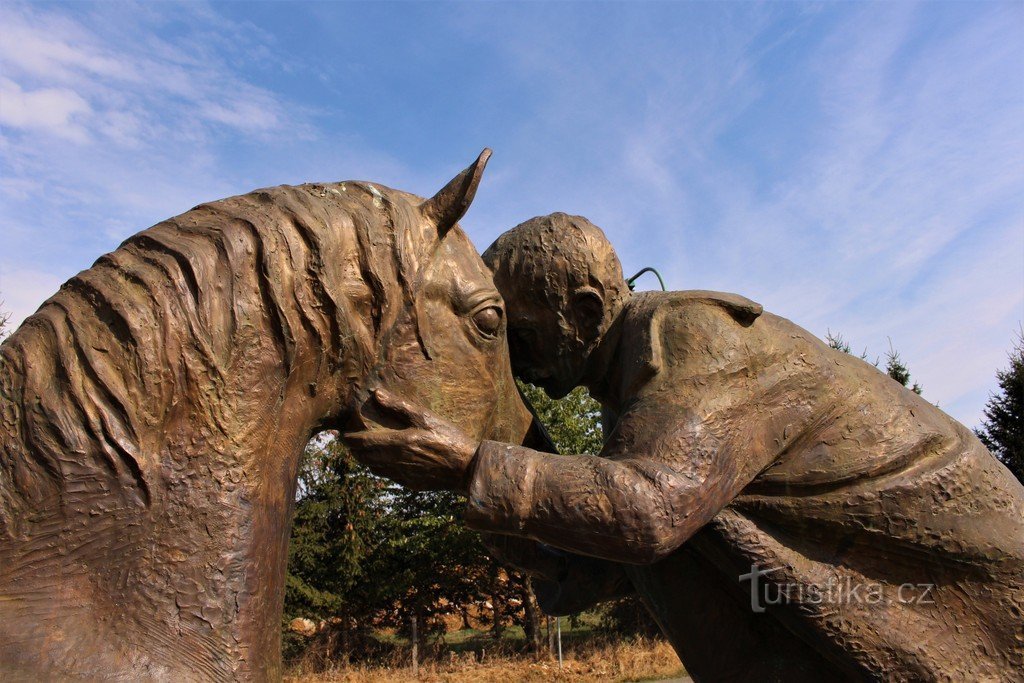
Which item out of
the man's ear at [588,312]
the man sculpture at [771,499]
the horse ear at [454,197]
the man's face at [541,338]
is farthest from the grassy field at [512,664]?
the horse ear at [454,197]

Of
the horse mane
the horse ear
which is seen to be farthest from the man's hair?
the horse mane

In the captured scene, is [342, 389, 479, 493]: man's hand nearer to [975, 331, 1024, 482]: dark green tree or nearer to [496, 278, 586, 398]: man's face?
[496, 278, 586, 398]: man's face

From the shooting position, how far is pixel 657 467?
2037 millimetres

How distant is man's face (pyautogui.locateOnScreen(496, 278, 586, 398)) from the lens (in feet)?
8.61

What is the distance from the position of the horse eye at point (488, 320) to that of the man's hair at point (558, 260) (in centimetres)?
63

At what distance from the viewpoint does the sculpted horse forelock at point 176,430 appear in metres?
1.29

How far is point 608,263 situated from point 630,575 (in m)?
1.09

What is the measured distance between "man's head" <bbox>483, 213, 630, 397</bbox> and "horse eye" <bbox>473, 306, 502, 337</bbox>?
0.64 meters

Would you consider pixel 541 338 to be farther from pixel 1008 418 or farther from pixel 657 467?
pixel 1008 418

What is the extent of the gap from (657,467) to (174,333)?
1205mm

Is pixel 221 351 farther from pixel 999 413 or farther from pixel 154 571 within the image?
pixel 999 413

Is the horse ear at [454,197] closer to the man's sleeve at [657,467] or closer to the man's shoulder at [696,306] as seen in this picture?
the man's sleeve at [657,467]

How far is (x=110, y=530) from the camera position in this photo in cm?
A: 131

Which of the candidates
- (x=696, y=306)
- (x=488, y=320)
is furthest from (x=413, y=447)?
(x=696, y=306)
